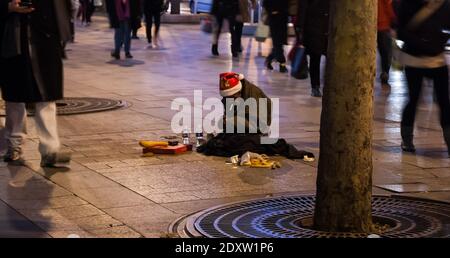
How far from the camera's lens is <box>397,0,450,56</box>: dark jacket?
869 centimetres

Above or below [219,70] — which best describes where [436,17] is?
above

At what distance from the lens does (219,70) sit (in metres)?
16.3

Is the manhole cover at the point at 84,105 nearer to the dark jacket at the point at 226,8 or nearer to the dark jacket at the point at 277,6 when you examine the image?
the dark jacket at the point at 277,6

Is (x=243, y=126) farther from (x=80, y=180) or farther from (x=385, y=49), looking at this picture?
(x=385, y=49)

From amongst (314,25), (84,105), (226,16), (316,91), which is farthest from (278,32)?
(84,105)

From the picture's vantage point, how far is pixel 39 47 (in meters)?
7.65

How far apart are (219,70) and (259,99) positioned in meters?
7.33

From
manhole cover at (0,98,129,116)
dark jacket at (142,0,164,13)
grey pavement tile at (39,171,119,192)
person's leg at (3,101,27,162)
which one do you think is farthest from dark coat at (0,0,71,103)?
dark jacket at (142,0,164,13)

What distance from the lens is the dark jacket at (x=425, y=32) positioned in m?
8.69

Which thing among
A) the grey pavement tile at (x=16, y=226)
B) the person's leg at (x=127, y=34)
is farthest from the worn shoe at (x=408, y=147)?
the person's leg at (x=127, y=34)

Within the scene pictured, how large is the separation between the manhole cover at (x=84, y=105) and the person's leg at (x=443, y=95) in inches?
170

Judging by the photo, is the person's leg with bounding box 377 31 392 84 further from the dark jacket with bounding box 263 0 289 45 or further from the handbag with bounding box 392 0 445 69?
the handbag with bounding box 392 0 445 69
